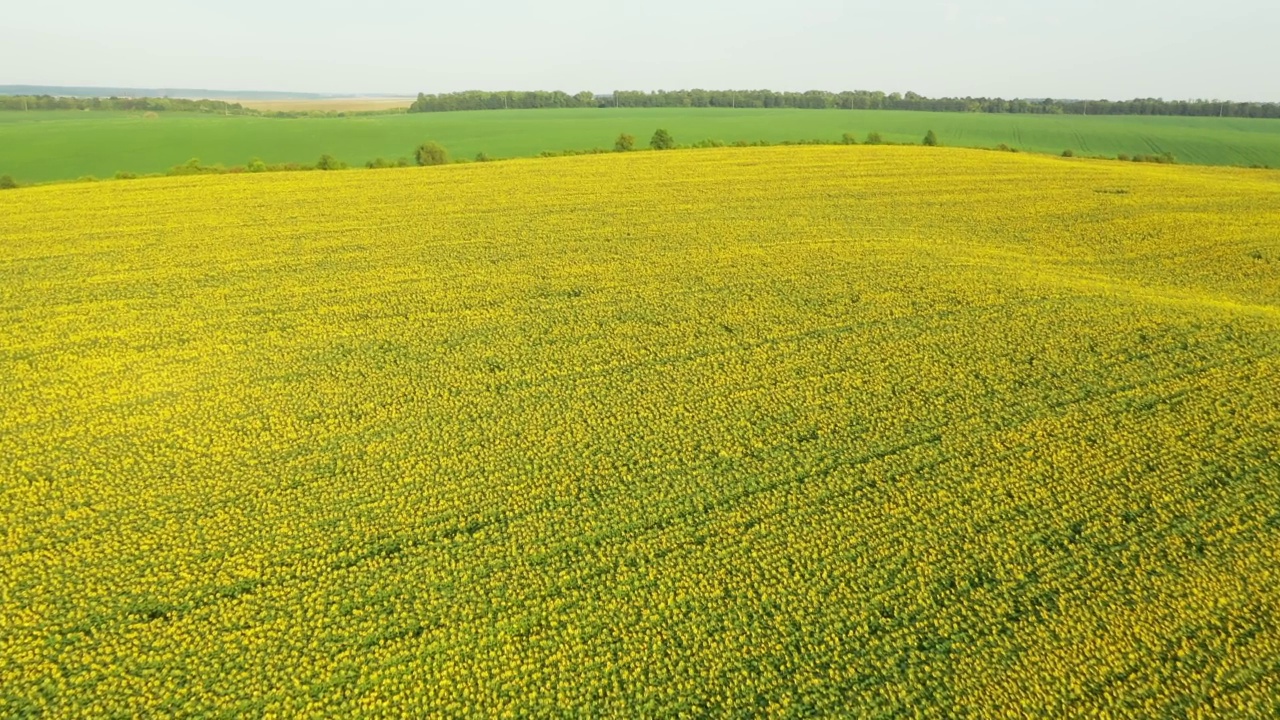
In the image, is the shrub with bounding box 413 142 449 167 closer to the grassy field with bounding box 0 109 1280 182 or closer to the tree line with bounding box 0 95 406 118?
the grassy field with bounding box 0 109 1280 182

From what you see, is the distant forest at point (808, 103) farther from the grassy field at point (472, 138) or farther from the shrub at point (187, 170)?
the shrub at point (187, 170)

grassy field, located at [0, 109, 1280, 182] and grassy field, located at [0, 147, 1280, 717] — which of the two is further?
grassy field, located at [0, 109, 1280, 182]

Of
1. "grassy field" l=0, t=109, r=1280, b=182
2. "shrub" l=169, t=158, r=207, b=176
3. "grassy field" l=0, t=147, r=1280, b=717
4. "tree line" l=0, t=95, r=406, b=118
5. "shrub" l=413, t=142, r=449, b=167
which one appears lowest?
"grassy field" l=0, t=147, r=1280, b=717

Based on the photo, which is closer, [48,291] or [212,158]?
[48,291]

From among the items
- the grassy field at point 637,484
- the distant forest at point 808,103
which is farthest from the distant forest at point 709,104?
the grassy field at point 637,484

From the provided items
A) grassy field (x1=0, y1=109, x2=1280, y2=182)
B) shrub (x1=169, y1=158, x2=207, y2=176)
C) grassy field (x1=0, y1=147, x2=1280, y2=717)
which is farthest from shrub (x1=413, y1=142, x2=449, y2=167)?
grassy field (x1=0, y1=147, x2=1280, y2=717)

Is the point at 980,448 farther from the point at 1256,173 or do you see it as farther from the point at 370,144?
the point at 370,144

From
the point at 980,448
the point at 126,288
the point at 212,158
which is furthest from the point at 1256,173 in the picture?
the point at 212,158

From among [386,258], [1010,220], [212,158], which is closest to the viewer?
[386,258]
